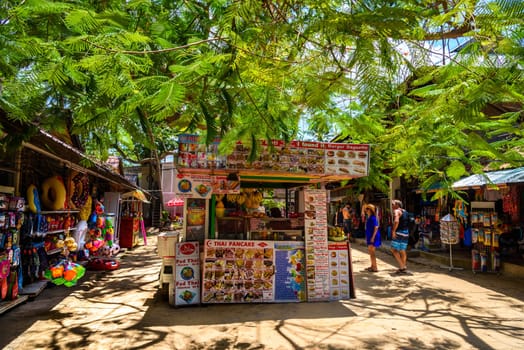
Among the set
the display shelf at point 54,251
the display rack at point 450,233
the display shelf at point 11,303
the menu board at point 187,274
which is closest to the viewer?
the display shelf at point 11,303

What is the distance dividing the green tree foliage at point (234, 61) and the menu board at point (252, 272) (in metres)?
2.51

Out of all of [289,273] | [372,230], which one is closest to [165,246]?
[289,273]

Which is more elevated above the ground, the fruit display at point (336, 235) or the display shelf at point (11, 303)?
the fruit display at point (336, 235)

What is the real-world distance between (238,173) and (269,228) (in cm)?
124

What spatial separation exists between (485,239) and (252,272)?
5.90 m

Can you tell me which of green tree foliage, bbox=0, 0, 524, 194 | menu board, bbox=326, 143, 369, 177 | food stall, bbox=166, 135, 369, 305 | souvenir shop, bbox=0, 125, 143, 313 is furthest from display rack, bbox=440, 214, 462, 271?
souvenir shop, bbox=0, 125, 143, 313

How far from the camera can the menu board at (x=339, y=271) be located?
592 centimetres

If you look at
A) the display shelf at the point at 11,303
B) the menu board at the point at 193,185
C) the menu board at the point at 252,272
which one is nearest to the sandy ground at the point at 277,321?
the display shelf at the point at 11,303

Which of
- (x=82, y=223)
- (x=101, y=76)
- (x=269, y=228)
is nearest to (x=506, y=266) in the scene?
(x=269, y=228)

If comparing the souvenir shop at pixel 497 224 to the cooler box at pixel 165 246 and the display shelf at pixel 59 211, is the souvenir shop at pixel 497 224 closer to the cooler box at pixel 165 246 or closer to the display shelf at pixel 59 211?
the cooler box at pixel 165 246

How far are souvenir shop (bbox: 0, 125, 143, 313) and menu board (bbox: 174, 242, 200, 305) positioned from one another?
175 centimetres

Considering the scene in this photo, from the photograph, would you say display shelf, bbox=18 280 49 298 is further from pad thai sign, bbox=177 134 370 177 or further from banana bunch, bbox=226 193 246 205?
banana bunch, bbox=226 193 246 205

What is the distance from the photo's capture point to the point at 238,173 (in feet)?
18.3

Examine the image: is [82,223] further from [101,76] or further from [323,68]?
[323,68]
